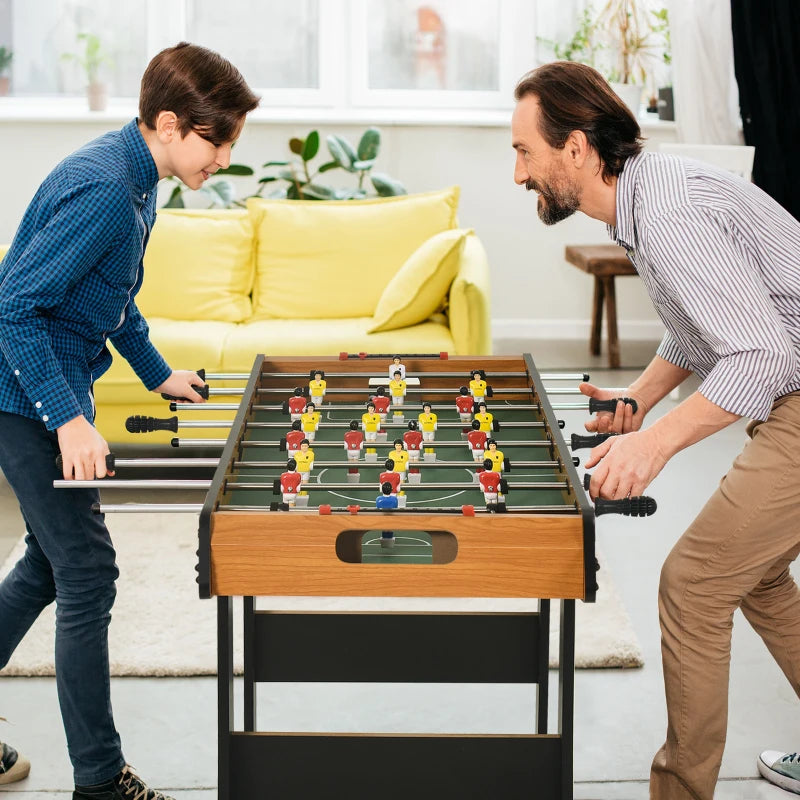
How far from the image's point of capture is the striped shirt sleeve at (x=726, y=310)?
5.80 ft

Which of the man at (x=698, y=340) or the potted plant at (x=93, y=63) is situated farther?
the potted plant at (x=93, y=63)

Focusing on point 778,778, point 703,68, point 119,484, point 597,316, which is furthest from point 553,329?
point 119,484

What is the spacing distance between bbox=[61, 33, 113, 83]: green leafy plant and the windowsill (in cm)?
18

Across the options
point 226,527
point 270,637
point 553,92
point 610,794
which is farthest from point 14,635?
point 553,92

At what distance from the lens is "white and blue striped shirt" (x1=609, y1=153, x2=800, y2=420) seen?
5.82ft

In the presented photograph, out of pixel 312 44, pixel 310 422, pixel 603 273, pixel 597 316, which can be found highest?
pixel 312 44

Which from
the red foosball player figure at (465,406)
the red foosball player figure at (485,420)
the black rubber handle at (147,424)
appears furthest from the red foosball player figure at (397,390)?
the black rubber handle at (147,424)

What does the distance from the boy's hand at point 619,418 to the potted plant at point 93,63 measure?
14.3ft

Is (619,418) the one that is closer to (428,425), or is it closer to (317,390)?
(428,425)

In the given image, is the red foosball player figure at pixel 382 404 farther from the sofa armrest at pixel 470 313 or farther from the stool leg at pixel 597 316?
the stool leg at pixel 597 316

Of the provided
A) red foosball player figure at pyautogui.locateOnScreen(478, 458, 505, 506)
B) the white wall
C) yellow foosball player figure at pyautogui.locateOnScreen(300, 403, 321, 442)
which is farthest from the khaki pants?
the white wall

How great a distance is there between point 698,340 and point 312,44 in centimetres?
472

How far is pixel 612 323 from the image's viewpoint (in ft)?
18.4

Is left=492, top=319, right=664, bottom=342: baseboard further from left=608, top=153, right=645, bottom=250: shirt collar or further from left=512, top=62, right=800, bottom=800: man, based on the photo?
left=608, top=153, right=645, bottom=250: shirt collar
